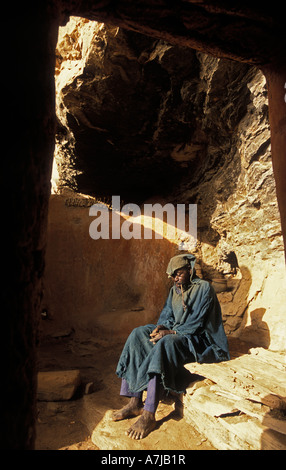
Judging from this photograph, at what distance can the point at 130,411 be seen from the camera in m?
2.65

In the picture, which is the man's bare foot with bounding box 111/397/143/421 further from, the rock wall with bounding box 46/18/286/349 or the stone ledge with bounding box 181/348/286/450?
the rock wall with bounding box 46/18/286/349

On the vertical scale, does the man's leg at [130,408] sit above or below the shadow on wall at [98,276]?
below

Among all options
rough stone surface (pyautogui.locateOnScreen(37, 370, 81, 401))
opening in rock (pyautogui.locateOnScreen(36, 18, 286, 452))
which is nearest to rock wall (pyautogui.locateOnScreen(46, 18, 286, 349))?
opening in rock (pyautogui.locateOnScreen(36, 18, 286, 452))

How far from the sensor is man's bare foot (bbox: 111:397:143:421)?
2604mm

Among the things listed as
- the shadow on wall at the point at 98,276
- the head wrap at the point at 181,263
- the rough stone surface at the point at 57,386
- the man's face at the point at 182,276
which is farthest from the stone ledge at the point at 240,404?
the shadow on wall at the point at 98,276

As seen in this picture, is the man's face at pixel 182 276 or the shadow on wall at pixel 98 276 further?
the shadow on wall at pixel 98 276

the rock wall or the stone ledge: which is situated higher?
the rock wall

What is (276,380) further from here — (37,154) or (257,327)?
(37,154)

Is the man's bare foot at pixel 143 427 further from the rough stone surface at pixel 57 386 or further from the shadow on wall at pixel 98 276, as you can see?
the shadow on wall at pixel 98 276

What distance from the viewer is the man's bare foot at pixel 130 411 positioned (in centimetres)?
260

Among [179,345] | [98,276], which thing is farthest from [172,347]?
[98,276]

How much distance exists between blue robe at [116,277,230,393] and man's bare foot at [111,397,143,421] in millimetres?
141

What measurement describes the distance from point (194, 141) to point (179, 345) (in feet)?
12.5

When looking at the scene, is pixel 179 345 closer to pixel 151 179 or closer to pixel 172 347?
pixel 172 347
